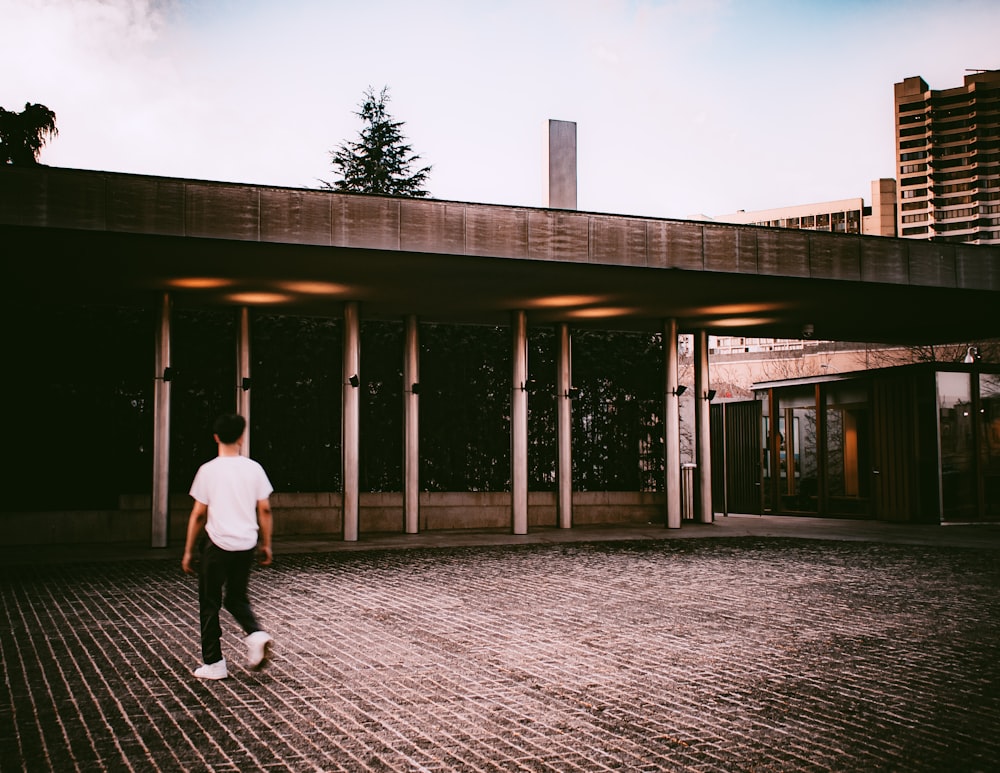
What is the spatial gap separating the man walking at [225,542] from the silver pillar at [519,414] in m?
11.0

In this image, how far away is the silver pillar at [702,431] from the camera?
18.9m

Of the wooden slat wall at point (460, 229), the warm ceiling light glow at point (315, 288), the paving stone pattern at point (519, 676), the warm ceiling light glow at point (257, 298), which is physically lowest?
the paving stone pattern at point (519, 676)

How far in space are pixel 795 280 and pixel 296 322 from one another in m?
9.14

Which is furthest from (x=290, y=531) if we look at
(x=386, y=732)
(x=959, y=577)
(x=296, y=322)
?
(x=386, y=732)

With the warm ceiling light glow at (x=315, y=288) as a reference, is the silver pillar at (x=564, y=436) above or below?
below

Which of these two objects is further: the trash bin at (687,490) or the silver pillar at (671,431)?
the trash bin at (687,490)

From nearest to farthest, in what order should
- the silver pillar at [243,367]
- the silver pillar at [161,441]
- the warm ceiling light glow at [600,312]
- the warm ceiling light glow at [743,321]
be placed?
the silver pillar at [161,441] → the silver pillar at [243,367] → the warm ceiling light glow at [600,312] → the warm ceiling light glow at [743,321]

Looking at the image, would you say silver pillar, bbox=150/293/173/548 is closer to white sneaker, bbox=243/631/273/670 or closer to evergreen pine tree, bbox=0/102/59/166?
white sneaker, bbox=243/631/273/670

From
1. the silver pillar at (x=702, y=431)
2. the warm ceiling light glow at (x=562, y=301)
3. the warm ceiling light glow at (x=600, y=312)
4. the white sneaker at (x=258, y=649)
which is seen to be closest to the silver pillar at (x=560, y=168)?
the warm ceiling light glow at (x=562, y=301)

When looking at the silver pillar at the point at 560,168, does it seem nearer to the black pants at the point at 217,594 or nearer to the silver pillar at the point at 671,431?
the silver pillar at the point at 671,431

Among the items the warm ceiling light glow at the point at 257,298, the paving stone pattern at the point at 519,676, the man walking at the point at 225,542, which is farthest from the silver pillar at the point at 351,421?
the man walking at the point at 225,542

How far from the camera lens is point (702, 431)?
18984mm

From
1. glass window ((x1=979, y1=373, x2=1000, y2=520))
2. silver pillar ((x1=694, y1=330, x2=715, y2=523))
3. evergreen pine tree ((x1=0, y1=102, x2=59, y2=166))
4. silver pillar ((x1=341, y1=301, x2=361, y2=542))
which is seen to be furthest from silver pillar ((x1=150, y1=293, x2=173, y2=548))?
evergreen pine tree ((x1=0, y1=102, x2=59, y2=166))

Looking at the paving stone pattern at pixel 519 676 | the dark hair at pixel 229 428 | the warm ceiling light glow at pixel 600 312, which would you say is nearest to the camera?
the paving stone pattern at pixel 519 676
